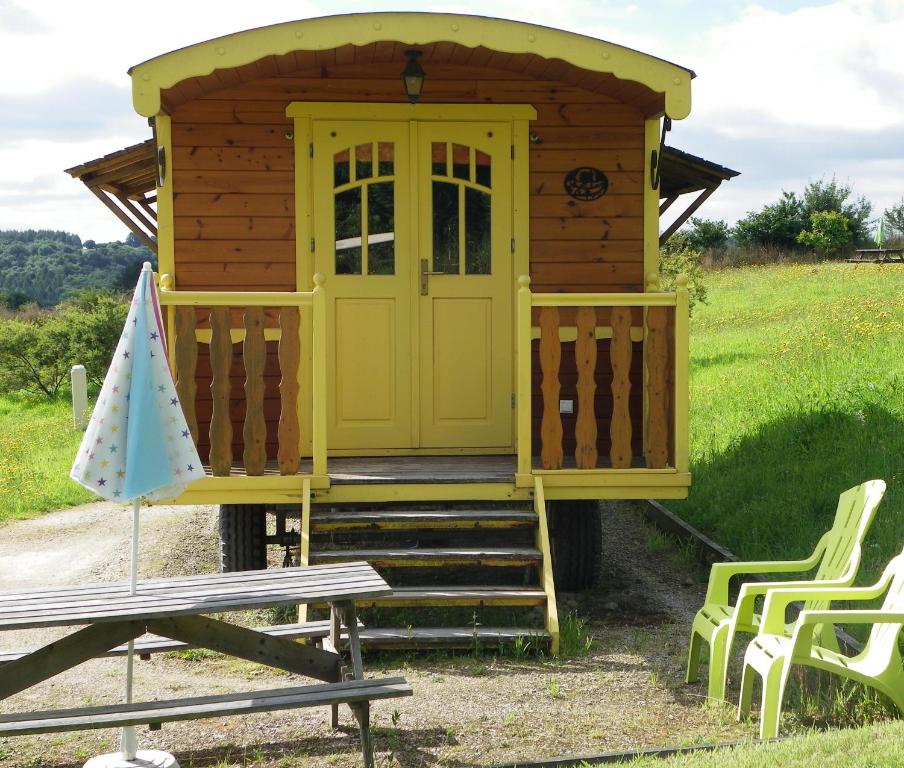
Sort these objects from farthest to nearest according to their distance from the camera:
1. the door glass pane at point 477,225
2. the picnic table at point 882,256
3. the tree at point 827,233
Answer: the tree at point 827,233, the picnic table at point 882,256, the door glass pane at point 477,225

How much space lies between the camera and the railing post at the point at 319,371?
644cm

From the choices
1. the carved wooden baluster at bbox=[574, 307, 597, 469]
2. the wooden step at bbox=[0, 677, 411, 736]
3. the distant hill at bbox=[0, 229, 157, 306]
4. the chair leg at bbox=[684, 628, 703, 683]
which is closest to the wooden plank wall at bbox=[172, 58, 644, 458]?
the carved wooden baluster at bbox=[574, 307, 597, 469]

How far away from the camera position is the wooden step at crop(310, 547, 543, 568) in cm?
625

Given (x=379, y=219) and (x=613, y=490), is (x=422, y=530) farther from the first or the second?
(x=379, y=219)

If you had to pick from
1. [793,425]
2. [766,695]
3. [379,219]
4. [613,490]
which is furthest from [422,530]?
[793,425]

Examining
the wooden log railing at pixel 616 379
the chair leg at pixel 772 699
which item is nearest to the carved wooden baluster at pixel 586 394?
the wooden log railing at pixel 616 379

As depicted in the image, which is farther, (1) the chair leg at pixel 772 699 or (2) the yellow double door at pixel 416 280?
(2) the yellow double door at pixel 416 280

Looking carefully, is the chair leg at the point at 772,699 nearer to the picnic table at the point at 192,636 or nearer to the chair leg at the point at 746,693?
the chair leg at the point at 746,693

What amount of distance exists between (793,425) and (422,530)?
15.0ft

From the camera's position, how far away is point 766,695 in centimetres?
442

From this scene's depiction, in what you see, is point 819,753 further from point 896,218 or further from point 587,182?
point 896,218

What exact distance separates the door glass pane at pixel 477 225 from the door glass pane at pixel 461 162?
101mm

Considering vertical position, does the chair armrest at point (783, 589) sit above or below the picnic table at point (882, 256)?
below

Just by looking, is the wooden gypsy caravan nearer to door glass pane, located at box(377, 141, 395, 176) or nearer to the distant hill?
door glass pane, located at box(377, 141, 395, 176)
